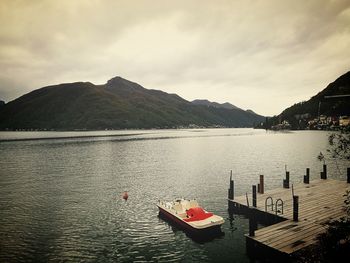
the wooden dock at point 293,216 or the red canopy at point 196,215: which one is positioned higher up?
the wooden dock at point 293,216

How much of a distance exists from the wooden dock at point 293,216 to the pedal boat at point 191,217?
4.23m

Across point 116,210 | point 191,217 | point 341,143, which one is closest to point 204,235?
point 191,217

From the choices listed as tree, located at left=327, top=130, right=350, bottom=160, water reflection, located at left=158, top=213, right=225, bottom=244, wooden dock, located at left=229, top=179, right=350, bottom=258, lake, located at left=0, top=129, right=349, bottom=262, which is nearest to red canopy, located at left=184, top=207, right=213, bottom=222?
water reflection, located at left=158, top=213, right=225, bottom=244

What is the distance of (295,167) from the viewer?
7031cm

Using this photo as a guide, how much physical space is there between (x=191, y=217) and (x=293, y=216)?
408 inches

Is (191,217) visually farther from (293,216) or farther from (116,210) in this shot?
(116,210)

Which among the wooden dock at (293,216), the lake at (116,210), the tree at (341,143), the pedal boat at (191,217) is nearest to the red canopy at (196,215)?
the pedal boat at (191,217)

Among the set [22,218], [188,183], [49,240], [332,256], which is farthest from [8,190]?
[332,256]

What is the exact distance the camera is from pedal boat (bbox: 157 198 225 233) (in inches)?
1134

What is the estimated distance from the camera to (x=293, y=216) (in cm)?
2653

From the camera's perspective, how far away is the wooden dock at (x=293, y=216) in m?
22.1

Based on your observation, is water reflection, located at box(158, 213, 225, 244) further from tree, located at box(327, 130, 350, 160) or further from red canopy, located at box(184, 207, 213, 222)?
tree, located at box(327, 130, 350, 160)

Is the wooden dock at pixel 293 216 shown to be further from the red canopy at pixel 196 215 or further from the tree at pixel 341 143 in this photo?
the tree at pixel 341 143

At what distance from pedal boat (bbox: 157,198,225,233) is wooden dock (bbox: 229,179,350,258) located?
13.9ft
